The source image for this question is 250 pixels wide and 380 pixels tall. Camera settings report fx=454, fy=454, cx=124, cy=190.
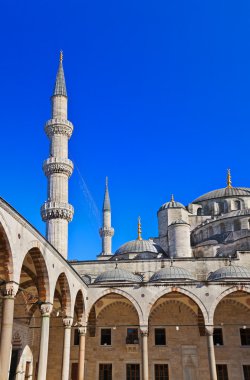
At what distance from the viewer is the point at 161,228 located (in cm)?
2759

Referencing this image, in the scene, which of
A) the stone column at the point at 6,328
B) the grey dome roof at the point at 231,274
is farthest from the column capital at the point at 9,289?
the grey dome roof at the point at 231,274

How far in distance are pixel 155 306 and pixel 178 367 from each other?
257 centimetres

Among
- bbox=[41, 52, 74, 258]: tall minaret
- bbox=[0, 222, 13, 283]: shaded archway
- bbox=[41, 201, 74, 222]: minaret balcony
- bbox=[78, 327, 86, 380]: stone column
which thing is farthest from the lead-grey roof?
bbox=[0, 222, 13, 283]: shaded archway

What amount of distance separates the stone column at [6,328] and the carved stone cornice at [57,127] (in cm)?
1652

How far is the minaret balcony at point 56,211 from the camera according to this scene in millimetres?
23578

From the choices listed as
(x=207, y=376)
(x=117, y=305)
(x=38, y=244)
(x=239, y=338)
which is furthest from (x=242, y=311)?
(x=38, y=244)

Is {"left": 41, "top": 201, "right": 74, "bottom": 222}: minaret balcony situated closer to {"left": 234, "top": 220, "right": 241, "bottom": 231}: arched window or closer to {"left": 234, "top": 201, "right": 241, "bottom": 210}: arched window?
{"left": 234, "top": 220, "right": 241, "bottom": 231}: arched window

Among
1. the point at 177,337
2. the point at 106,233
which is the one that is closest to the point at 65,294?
the point at 177,337

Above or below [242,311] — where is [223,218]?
above

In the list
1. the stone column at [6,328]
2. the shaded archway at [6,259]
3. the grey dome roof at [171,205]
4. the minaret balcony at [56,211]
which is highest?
the grey dome roof at [171,205]

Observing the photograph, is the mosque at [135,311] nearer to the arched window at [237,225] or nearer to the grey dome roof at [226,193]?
the arched window at [237,225]

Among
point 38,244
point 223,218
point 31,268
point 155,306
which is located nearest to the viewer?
point 38,244

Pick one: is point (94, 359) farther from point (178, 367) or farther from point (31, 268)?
point (31, 268)

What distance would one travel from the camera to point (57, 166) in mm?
24266
